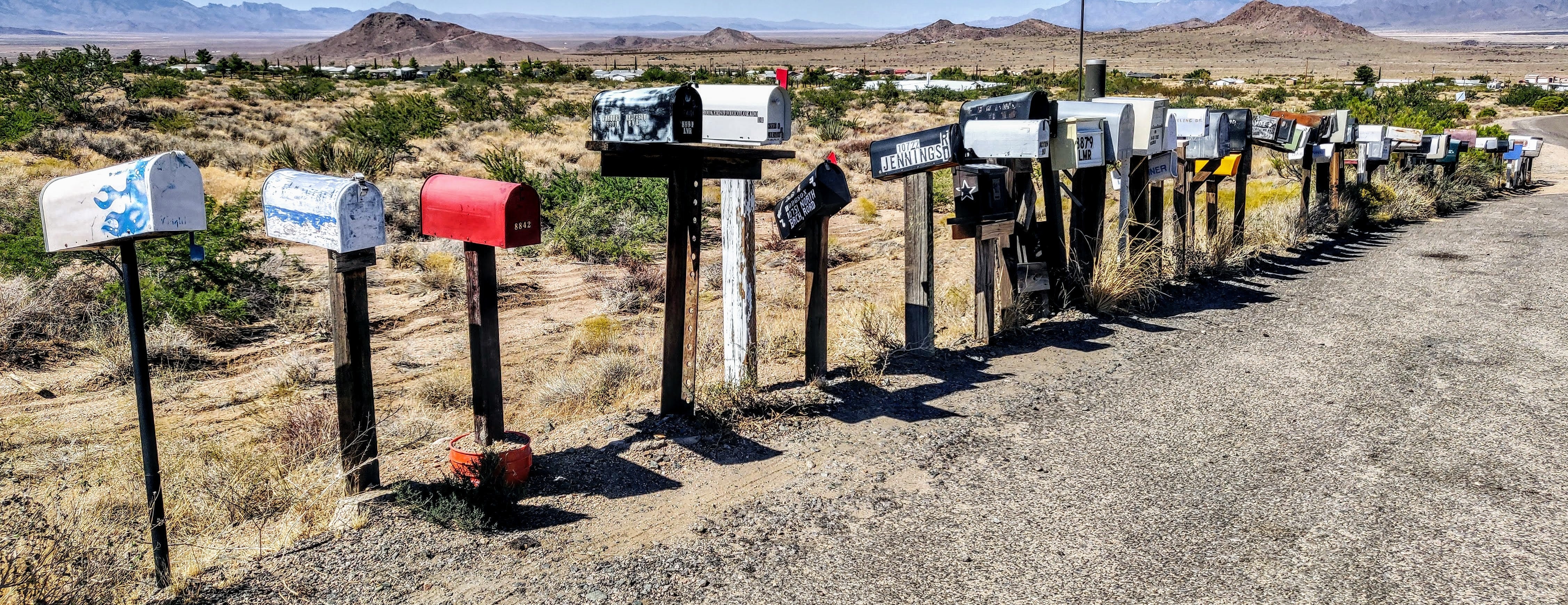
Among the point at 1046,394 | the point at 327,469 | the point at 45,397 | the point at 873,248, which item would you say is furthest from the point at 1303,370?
the point at 45,397

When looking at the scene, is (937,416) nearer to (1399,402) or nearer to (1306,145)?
(1399,402)

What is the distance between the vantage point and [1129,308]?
742cm

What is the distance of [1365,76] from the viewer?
186 feet

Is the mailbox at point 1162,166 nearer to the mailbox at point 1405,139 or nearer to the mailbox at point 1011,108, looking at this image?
the mailbox at point 1011,108

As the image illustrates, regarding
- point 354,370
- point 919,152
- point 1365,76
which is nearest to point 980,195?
point 919,152

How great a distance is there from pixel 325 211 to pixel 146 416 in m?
0.86

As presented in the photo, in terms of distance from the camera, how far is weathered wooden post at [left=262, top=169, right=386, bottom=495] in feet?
11.9

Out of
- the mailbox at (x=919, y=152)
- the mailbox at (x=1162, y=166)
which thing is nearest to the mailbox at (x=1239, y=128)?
the mailbox at (x=1162, y=166)

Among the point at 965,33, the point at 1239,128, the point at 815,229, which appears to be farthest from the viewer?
the point at 965,33

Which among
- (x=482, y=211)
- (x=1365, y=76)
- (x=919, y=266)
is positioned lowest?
(x=919, y=266)

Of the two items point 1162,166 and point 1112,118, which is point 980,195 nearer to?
point 1112,118

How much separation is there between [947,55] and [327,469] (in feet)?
365

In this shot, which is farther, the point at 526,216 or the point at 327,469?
the point at 327,469

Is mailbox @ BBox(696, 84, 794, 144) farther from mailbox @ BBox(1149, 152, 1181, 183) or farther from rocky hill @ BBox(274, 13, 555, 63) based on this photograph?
rocky hill @ BBox(274, 13, 555, 63)
